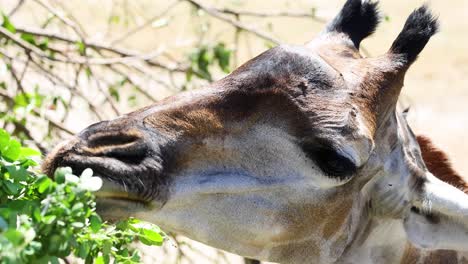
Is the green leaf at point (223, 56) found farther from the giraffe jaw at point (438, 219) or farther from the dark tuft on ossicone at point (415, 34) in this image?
the giraffe jaw at point (438, 219)

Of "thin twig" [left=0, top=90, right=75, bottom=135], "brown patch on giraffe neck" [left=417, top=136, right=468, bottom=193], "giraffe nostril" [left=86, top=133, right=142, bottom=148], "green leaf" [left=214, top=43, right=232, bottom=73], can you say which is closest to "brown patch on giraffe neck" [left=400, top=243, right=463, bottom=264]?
"brown patch on giraffe neck" [left=417, top=136, right=468, bottom=193]

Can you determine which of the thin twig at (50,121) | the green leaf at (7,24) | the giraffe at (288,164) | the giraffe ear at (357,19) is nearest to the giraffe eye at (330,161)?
the giraffe at (288,164)

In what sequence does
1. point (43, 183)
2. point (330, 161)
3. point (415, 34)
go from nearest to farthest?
1. point (43, 183)
2. point (330, 161)
3. point (415, 34)

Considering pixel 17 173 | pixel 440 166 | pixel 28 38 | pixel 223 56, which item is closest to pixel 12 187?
pixel 17 173

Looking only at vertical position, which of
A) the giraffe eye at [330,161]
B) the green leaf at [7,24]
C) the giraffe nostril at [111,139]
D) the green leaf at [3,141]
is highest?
the green leaf at [3,141]

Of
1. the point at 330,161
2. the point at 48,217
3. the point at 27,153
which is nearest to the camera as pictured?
A: the point at 48,217

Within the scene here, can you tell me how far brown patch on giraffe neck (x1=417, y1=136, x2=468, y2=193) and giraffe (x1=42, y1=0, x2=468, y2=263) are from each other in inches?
19.1

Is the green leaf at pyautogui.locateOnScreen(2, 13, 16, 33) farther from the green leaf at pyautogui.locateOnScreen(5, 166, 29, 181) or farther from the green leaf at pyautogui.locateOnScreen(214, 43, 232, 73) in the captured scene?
the green leaf at pyautogui.locateOnScreen(5, 166, 29, 181)

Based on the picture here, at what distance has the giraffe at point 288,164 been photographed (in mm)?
3180

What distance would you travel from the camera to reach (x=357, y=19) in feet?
13.7

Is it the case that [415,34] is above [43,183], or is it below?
below

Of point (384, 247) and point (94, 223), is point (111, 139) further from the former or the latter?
point (384, 247)

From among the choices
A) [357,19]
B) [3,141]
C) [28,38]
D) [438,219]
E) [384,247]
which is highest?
[3,141]

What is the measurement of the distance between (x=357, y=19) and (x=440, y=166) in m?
0.79
